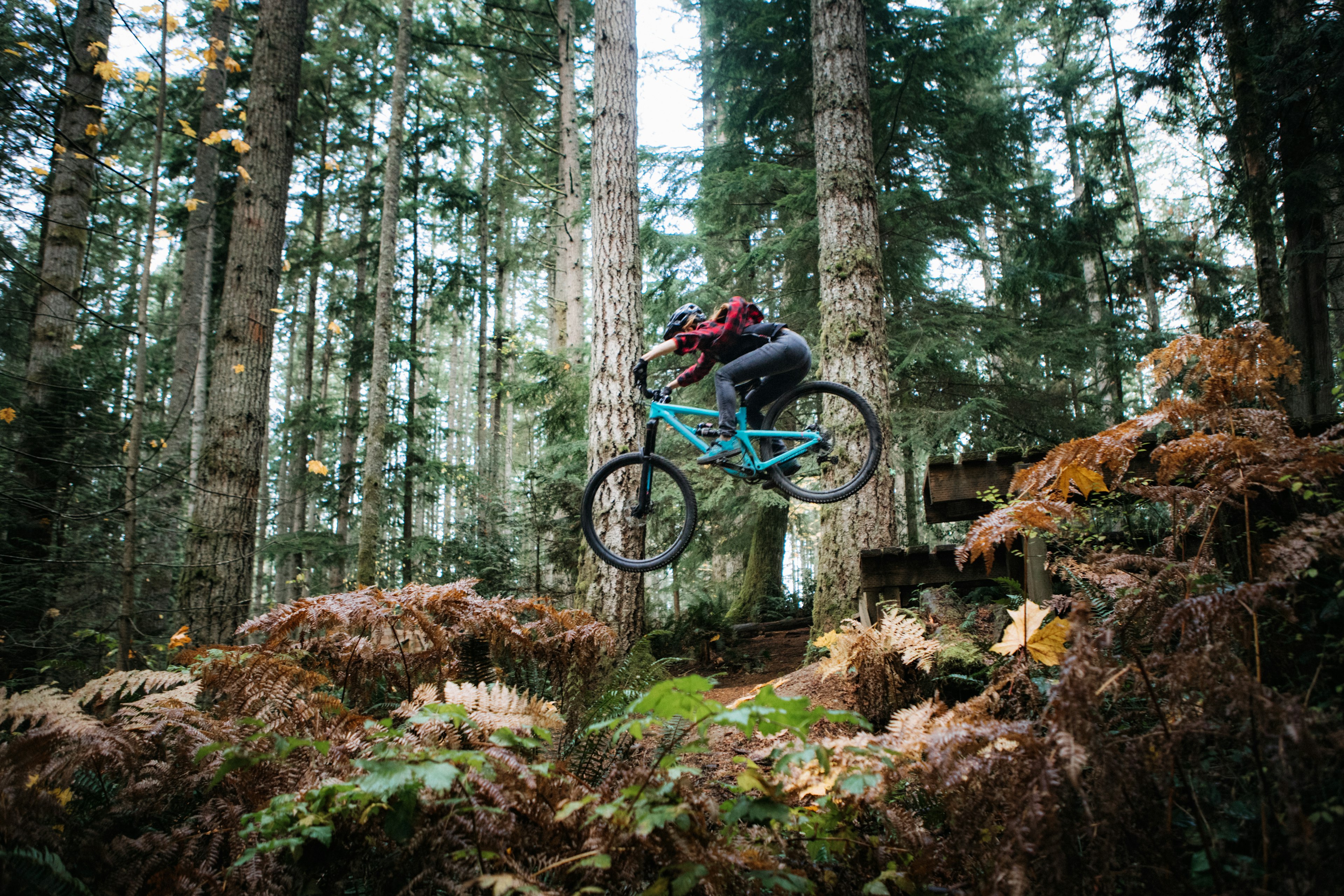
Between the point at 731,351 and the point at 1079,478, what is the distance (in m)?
2.72

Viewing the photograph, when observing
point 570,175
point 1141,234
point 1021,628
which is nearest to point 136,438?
point 1021,628

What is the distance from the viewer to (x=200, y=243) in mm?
12586

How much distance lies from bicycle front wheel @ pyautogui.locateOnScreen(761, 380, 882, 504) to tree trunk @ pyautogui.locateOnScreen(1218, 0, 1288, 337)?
670 centimetres

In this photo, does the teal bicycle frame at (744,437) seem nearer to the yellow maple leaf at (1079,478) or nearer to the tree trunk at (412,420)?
the yellow maple leaf at (1079,478)

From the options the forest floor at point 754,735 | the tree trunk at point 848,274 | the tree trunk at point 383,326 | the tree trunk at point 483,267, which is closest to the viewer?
the forest floor at point 754,735

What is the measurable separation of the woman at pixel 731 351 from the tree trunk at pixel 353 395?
10351 mm

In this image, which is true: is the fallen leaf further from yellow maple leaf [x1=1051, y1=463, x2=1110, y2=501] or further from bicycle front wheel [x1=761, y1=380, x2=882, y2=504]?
bicycle front wheel [x1=761, y1=380, x2=882, y2=504]

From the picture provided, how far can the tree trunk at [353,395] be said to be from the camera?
13609mm

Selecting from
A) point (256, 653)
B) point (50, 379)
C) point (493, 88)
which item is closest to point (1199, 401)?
point (256, 653)

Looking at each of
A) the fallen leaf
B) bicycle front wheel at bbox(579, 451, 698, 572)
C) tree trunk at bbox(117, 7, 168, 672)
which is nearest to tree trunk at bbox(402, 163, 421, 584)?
bicycle front wheel at bbox(579, 451, 698, 572)

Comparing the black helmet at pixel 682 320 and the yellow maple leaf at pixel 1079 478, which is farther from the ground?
the black helmet at pixel 682 320

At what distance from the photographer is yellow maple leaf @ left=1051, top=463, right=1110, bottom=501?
10.2 feet

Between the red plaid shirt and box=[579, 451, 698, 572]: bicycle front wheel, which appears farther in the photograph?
box=[579, 451, 698, 572]: bicycle front wheel

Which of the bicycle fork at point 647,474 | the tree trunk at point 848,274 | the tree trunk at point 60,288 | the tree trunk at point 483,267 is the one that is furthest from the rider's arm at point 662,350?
the tree trunk at point 483,267
